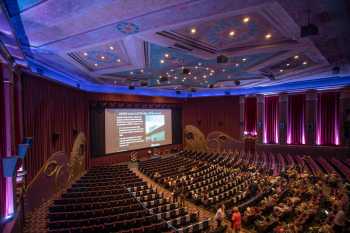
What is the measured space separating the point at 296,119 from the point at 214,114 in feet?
27.0

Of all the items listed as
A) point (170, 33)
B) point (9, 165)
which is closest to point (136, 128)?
point (170, 33)

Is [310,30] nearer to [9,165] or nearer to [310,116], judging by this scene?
[9,165]

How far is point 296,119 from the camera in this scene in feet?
59.5

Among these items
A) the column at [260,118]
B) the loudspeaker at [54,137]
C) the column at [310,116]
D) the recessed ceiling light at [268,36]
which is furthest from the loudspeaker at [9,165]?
the column at [310,116]

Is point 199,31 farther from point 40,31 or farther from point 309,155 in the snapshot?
point 309,155

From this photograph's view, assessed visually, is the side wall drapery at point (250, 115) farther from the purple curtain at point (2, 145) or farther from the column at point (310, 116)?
the purple curtain at point (2, 145)

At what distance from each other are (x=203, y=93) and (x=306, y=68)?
505 inches

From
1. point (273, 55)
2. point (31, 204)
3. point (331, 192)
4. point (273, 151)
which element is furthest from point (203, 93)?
point (31, 204)

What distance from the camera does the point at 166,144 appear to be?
23078 millimetres

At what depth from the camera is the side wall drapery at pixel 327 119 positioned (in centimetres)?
1630

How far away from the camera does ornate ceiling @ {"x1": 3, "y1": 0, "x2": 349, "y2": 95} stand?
4.70m

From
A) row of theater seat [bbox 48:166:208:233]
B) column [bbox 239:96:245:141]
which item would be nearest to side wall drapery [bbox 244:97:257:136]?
column [bbox 239:96:245:141]

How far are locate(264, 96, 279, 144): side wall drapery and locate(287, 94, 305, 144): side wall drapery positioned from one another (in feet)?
3.72

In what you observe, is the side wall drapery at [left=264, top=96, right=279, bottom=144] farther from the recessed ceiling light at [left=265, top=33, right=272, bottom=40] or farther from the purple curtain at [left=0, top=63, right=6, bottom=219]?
the purple curtain at [left=0, top=63, right=6, bottom=219]
